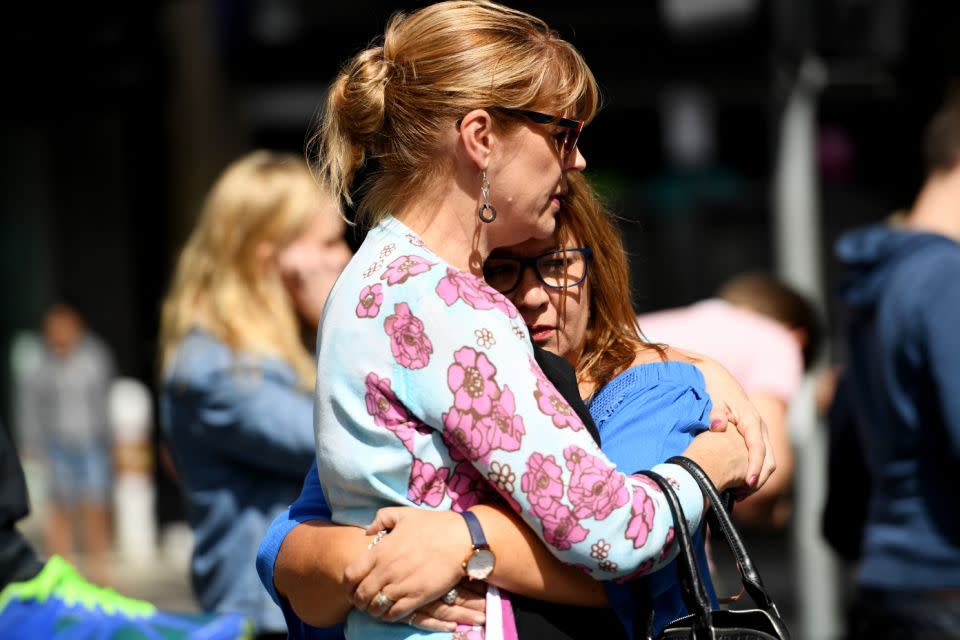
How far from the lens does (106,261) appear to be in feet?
44.6

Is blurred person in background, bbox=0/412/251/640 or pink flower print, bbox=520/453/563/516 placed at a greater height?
pink flower print, bbox=520/453/563/516

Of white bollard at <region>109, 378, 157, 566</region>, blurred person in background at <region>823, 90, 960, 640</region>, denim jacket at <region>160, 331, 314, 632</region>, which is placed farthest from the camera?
white bollard at <region>109, 378, 157, 566</region>

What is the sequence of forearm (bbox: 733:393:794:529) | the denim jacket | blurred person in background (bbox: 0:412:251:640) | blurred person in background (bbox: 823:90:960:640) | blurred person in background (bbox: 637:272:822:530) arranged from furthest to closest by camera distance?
blurred person in background (bbox: 637:272:822:530) → forearm (bbox: 733:393:794:529) → the denim jacket → blurred person in background (bbox: 823:90:960:640) → blurred person in background (bbox: 0:412:251:640)

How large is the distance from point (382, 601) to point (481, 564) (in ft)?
0.50

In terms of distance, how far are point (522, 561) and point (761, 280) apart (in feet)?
9.59

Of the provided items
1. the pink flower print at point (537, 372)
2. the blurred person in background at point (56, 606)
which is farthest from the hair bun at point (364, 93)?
the blurred person in background at point (56, 606)

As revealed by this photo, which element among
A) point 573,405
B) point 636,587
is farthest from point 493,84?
point 636,587

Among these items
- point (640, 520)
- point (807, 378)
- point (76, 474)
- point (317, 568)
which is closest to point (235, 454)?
point (317, 568)

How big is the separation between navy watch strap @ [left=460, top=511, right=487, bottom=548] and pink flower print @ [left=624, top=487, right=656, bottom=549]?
207 mm

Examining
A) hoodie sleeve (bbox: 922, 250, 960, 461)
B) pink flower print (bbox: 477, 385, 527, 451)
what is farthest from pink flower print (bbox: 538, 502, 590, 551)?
hoodie sleeve (bbox: 922, 250, 960, 461)

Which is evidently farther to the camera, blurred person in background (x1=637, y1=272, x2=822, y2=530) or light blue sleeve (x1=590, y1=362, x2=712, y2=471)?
blurred person in background (x1=637, y1=272, x2=822, y2=530)

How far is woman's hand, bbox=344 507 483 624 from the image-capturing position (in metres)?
1.82

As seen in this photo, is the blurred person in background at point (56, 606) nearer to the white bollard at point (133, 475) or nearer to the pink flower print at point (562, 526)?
the pink flower print at point (562, 526)

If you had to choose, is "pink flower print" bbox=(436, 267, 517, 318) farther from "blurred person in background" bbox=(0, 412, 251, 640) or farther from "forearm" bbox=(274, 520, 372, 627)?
"blurred person in background" bbox=(0, 412, 251, 640)
